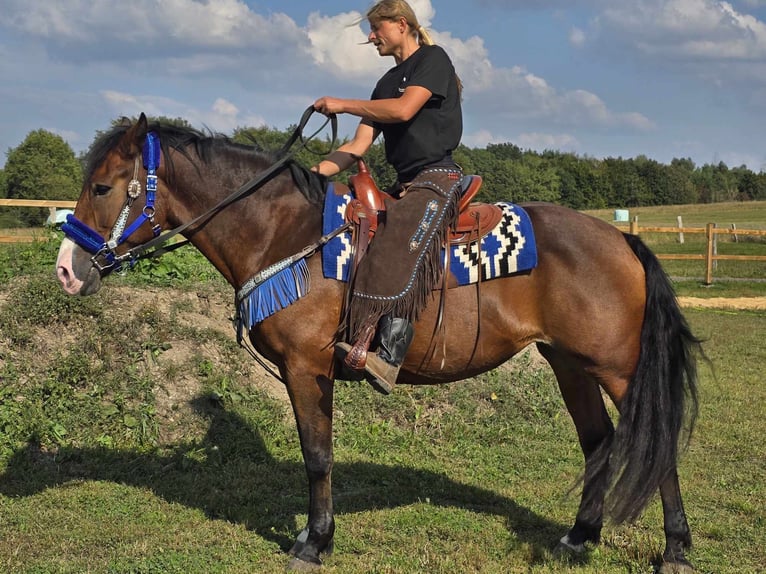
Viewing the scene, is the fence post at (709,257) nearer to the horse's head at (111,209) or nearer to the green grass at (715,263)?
the green grass at (715,263)

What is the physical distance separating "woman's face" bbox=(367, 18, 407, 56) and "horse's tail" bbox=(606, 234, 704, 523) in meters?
2.15

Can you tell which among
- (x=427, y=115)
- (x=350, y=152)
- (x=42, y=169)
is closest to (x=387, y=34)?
(x=427, y=115)

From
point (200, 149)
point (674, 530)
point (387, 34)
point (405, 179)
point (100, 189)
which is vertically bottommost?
point (674, 530)

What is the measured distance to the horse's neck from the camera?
465 cm

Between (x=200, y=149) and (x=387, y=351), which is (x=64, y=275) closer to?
(x=200, y=149)

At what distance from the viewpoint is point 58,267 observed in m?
4.40

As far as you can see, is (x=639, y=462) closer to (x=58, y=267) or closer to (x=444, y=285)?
(x=444, y=285)

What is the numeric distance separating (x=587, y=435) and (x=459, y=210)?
1883 mm

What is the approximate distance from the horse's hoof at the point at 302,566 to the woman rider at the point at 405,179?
1.23 m

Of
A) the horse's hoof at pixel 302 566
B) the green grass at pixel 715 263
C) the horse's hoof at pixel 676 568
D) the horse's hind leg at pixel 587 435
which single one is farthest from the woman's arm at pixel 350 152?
the green grass at pixel 715 263

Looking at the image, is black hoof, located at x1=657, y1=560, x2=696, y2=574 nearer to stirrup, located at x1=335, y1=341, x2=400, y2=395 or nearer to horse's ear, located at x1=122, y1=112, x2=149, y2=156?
stirrup, located at x1=335, y1=341, x2=400, y2=395

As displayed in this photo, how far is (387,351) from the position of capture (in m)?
4.44

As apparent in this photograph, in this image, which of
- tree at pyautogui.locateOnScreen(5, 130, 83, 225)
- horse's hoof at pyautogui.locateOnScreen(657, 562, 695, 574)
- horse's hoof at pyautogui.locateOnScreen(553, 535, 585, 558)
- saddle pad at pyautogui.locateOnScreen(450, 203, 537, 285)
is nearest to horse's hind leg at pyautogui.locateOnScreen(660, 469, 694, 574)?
horse's hoof at pyautogui.locateOnScreen(657, 562, 695, 574)

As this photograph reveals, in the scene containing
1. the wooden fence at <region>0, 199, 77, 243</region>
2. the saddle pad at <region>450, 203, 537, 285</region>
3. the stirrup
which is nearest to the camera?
the stirrup
